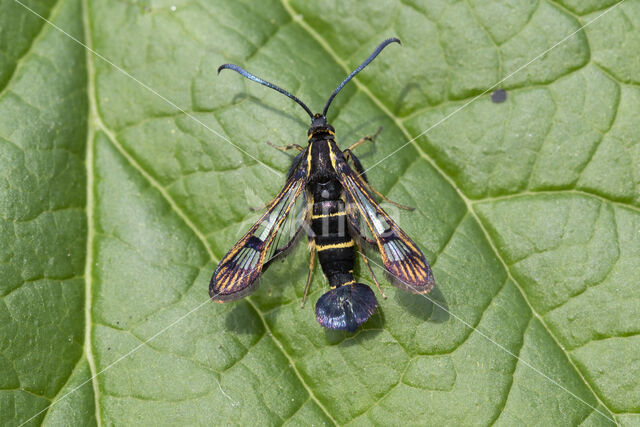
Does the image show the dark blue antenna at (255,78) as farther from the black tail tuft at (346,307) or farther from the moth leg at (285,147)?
the black tail tuft at (346,307)

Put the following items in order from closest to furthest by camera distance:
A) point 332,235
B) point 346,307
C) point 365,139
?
point 346,307 < point 332,235 < point 365,139

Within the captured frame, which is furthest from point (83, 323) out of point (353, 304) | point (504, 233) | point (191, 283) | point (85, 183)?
point (504, 233)

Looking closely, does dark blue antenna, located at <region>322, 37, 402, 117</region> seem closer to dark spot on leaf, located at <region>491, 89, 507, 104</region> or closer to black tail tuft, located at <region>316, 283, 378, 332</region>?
dark spot on leaf, located at <region>491, 89, 507, 104</region>

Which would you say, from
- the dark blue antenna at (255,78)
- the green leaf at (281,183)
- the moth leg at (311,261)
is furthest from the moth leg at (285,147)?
the moth leg at (311,261)

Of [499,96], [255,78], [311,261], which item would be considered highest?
[499,96]

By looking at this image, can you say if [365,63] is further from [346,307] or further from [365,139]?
[346,307]

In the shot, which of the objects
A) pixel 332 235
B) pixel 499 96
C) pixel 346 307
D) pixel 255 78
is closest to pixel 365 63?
pixel 255 78

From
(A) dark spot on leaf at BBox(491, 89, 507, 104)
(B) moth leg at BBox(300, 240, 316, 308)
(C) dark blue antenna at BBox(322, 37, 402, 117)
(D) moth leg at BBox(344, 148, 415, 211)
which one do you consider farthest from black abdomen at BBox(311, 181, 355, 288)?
(A) dark spot on leaf at BBox(491, 89, 507, 104)
